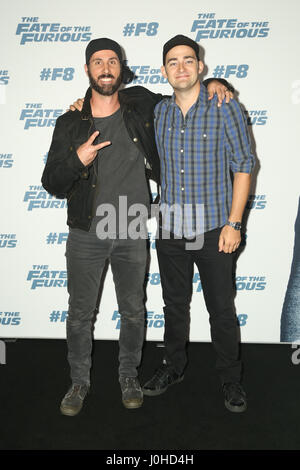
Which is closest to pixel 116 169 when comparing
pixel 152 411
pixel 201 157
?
pixel 201 157

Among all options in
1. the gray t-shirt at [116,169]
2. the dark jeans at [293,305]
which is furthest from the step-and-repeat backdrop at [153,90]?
the gray t-shirt at [116,169]

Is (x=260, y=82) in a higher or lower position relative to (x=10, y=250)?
higher

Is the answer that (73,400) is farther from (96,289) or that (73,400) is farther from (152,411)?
(96,289)

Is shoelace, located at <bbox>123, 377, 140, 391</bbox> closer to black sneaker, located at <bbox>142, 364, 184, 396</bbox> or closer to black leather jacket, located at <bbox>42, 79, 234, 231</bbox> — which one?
black sneaker, located at <bbox>142, 364, 184, 396</bbox>

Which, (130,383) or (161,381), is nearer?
(130,383)

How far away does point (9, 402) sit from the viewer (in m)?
2.66

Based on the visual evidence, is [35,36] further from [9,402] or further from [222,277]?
[9,402]

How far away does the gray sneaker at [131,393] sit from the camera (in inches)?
101

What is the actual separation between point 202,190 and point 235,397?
1333 millimetres

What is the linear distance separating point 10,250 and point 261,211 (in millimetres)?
2185

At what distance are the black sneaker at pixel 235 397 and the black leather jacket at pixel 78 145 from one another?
1.38 m

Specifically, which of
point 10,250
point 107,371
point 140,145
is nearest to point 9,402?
point 107,371

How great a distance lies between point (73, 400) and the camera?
254cm

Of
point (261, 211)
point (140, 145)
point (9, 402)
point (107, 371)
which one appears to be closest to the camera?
point (140, 145)
